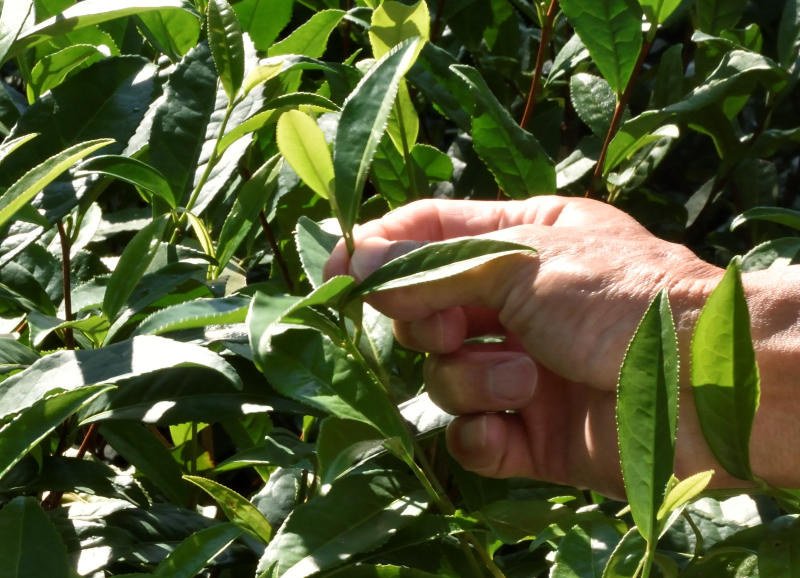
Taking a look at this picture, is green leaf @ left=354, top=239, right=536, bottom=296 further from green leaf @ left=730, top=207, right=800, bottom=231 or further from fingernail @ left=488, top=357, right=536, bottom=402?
green leaf @ left=730, top=207, right=800, bottom=231

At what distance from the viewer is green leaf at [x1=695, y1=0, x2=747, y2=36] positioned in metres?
1.53

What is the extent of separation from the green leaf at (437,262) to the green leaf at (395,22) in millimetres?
298

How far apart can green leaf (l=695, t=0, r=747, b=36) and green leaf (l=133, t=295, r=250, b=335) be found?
965 millimetres

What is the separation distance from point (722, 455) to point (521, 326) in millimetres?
294

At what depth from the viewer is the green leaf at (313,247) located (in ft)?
2.90

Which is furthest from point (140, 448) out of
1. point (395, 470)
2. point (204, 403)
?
point (395, 470)

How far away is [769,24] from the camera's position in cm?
192

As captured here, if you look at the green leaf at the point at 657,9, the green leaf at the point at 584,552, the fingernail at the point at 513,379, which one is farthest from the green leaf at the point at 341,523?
the green leaf at the point at 657,9

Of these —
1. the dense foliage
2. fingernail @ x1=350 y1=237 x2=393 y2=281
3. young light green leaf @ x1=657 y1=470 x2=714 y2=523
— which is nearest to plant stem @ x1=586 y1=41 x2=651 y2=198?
the dense foliage

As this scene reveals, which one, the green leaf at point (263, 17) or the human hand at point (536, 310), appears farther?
the green leaf at point (263, 17)

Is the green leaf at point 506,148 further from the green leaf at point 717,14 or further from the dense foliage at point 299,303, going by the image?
the green leaf at point 717,14

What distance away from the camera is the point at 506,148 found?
120cm

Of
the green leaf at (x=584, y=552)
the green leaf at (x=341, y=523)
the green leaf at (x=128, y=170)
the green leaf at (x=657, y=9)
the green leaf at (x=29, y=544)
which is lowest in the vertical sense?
the green leaf at (x=584, y=552)

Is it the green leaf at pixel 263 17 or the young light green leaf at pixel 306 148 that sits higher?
the green leaf at pixel 263 17
